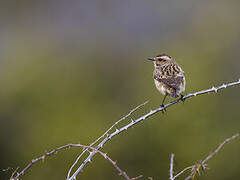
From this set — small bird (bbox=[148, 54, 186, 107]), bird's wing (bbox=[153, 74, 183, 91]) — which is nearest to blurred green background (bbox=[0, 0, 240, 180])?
small bird (bbox=[148, 54, 186, 107])

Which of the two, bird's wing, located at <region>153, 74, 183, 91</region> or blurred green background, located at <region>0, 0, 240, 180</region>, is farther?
blurred green background, located at <region>0, 0, 240, 180</region>

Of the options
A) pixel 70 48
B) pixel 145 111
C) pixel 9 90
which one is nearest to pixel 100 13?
pixel 70 48

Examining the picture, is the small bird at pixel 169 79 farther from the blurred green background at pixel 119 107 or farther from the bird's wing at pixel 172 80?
the blurred green background at pixel 119 107

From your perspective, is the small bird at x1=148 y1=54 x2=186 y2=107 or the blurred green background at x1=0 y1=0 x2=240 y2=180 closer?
the small bird at x1=148 y1=54 x2=186 y2=107

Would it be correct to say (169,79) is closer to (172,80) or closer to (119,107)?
(172,80)

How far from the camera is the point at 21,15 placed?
104 feet

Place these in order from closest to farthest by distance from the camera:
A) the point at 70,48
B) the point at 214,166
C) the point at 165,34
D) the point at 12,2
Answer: the point at 214,166
the point at 70,48
the point at 165,34
the point at 12,2

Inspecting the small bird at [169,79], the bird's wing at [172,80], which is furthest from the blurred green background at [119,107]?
the bird's wing at [172,80]

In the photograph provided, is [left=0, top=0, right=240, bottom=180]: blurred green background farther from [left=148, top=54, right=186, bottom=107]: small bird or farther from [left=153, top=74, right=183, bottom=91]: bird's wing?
[left=153, top=74, right=183, bottom=91]: bird's wing

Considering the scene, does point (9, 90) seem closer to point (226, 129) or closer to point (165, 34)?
point (226, 129)

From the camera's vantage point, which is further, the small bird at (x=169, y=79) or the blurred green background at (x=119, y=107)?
the blurred green background at (x=119, y=107)

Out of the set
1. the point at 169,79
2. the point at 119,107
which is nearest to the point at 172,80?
the point at 169,79

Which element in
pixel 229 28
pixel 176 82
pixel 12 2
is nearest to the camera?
pixel 176 82

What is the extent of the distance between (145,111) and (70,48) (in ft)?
34.2
